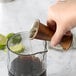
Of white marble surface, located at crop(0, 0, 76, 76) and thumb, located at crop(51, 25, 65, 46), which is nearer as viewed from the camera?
thumb, located at crop(51, 25, 65, 46)

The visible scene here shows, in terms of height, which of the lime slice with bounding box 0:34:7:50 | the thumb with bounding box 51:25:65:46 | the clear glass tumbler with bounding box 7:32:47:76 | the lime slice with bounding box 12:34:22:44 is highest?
the thumb with bounding box 51:25:65:46

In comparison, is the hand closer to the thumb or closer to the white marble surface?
the thumb

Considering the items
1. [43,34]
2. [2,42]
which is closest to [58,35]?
[43,34]

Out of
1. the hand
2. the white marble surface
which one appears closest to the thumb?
the hand

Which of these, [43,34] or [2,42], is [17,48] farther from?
[2,42]

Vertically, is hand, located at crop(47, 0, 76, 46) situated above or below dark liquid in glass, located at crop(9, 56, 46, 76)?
above

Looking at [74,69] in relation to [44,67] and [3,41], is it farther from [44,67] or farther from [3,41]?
[3,41]
